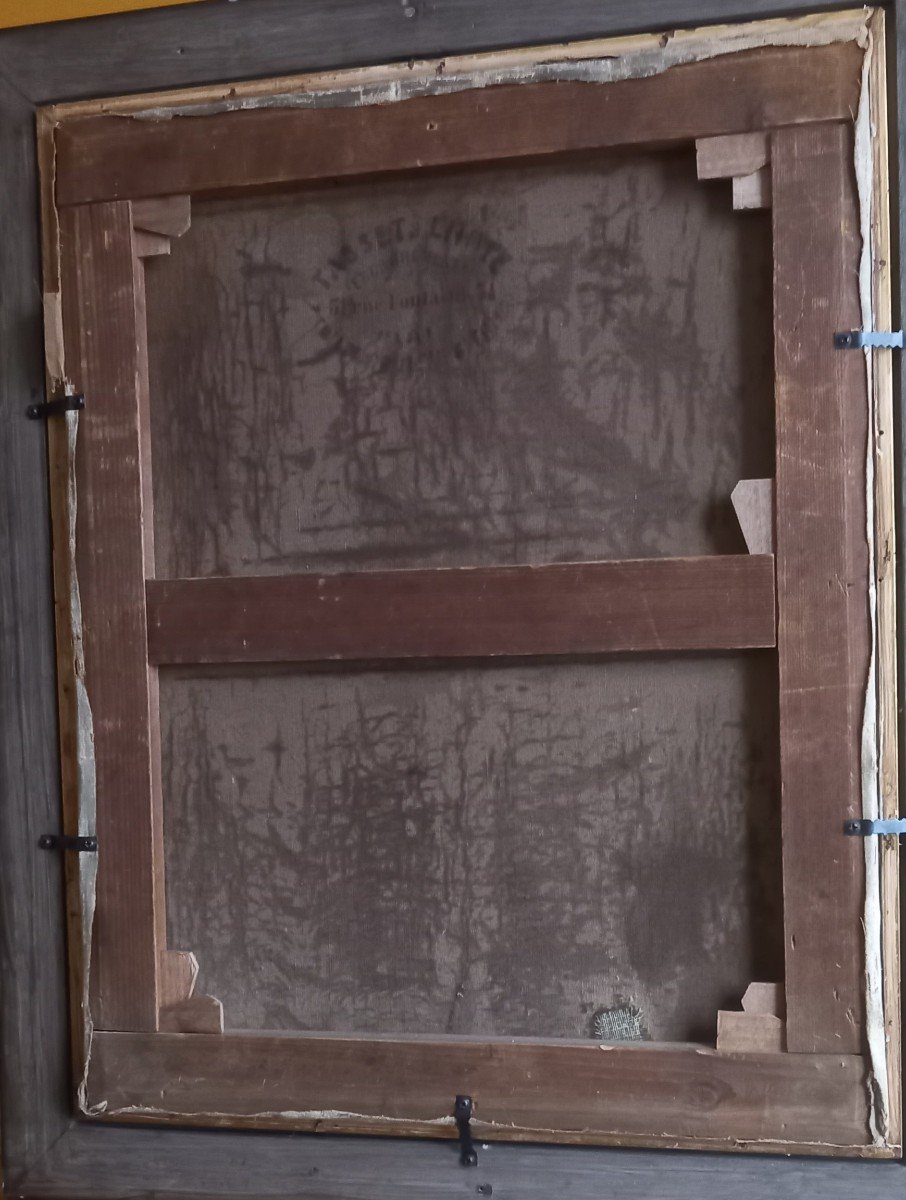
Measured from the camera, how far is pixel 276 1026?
119cm

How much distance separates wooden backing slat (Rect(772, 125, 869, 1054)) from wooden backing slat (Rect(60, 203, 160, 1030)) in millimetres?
684

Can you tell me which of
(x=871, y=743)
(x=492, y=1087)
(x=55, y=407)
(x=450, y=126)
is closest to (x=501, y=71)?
(x=450, y=126)

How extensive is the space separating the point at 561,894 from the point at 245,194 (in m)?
0.84

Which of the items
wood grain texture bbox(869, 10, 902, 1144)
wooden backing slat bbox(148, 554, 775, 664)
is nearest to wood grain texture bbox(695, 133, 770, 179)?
wood grain texture bbox(869, 10, 902, 1144)

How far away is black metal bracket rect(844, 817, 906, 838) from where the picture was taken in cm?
105

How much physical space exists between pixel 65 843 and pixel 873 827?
2.82 feet

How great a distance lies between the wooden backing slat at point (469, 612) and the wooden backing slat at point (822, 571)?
6 centimetres

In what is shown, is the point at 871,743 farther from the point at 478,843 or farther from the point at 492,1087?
the point at 492,1087

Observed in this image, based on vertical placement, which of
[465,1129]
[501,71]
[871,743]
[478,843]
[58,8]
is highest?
[58,8]

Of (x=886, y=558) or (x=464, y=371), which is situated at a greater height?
(x=464, y=371)

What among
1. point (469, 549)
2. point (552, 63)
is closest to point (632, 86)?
point (552, 63)

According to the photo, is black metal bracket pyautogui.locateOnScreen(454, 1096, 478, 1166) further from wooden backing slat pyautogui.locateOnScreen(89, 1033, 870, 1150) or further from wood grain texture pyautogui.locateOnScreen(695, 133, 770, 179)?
wood grain texture pyautogui.locateOnScreen(695, 133, 770, 179)

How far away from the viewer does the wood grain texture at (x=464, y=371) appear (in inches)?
44.1

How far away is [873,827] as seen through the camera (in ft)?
3.45
